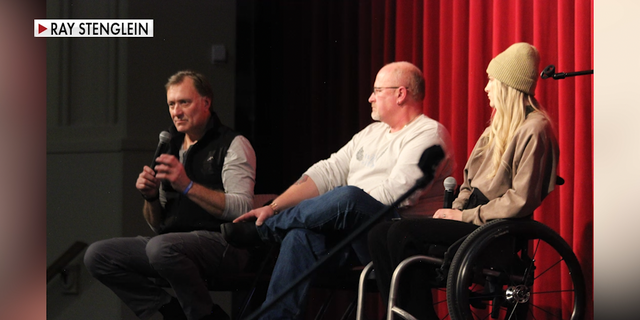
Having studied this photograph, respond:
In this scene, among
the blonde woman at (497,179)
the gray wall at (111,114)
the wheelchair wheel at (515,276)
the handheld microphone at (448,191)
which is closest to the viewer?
the wheelchair wheel at (515,276)

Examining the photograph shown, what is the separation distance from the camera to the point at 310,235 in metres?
1.93

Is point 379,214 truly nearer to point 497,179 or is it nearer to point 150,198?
point 497,179

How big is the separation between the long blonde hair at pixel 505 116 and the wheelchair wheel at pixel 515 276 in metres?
0.21

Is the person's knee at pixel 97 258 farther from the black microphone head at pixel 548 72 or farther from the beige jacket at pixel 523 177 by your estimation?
the black microphone head at pixel 548 72

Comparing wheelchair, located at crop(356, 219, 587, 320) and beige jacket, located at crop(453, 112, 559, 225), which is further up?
beige jacket, located at crop(453, 112, 559, 225)

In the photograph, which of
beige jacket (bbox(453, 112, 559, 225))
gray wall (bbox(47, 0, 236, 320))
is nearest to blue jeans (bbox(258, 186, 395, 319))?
beige jacket (bbox(453, 112, 559, 225))

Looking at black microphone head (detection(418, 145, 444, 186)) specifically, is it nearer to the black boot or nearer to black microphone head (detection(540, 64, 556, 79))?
black microphone head (detection(540, 64, 556, 79))

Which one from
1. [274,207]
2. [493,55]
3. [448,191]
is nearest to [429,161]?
[448,191]

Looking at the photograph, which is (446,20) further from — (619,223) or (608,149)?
(619,223)

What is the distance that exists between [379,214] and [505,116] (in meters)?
0.44

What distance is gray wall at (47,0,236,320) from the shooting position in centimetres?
214

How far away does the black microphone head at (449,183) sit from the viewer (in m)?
1.90

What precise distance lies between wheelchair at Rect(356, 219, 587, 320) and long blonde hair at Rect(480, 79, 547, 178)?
0.21 meters

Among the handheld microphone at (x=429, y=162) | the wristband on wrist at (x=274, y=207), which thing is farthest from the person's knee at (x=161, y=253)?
the handheld microphone at (x=429, y=162)
